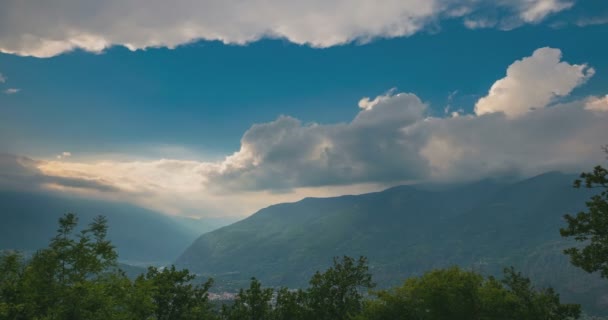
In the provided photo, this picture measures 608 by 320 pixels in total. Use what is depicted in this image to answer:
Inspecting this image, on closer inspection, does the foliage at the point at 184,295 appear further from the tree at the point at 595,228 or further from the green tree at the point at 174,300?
the tree at the point at 595,228

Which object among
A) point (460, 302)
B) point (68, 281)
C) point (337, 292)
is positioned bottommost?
point (337, 292)

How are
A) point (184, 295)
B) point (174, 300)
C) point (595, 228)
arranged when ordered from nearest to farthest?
1. point (595, 228)
2. point (174, 300)
3. point (184, 295)

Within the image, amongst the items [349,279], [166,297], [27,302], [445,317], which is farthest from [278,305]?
[27,302]

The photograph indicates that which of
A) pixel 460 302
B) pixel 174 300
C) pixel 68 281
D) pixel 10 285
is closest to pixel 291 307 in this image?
pixel 174 300

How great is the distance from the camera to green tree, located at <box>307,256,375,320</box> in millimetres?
51500

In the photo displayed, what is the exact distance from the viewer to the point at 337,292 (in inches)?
2124

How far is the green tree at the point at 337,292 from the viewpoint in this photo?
51.5 meters

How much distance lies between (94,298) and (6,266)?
10.6 metres

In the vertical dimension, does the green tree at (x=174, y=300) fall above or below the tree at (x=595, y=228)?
below

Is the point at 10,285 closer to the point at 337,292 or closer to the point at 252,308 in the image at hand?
the point at 252,308

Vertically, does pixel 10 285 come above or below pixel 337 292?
above

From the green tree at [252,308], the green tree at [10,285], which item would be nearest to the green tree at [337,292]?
the green tree at [252,308]

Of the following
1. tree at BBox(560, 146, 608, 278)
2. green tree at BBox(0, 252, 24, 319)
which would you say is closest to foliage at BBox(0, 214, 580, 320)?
green tree at BBox(0, 252, 24, 319)

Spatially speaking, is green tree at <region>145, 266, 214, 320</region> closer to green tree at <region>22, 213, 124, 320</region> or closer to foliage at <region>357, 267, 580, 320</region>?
green tree at <region>22, 213, 124, 320</region>
